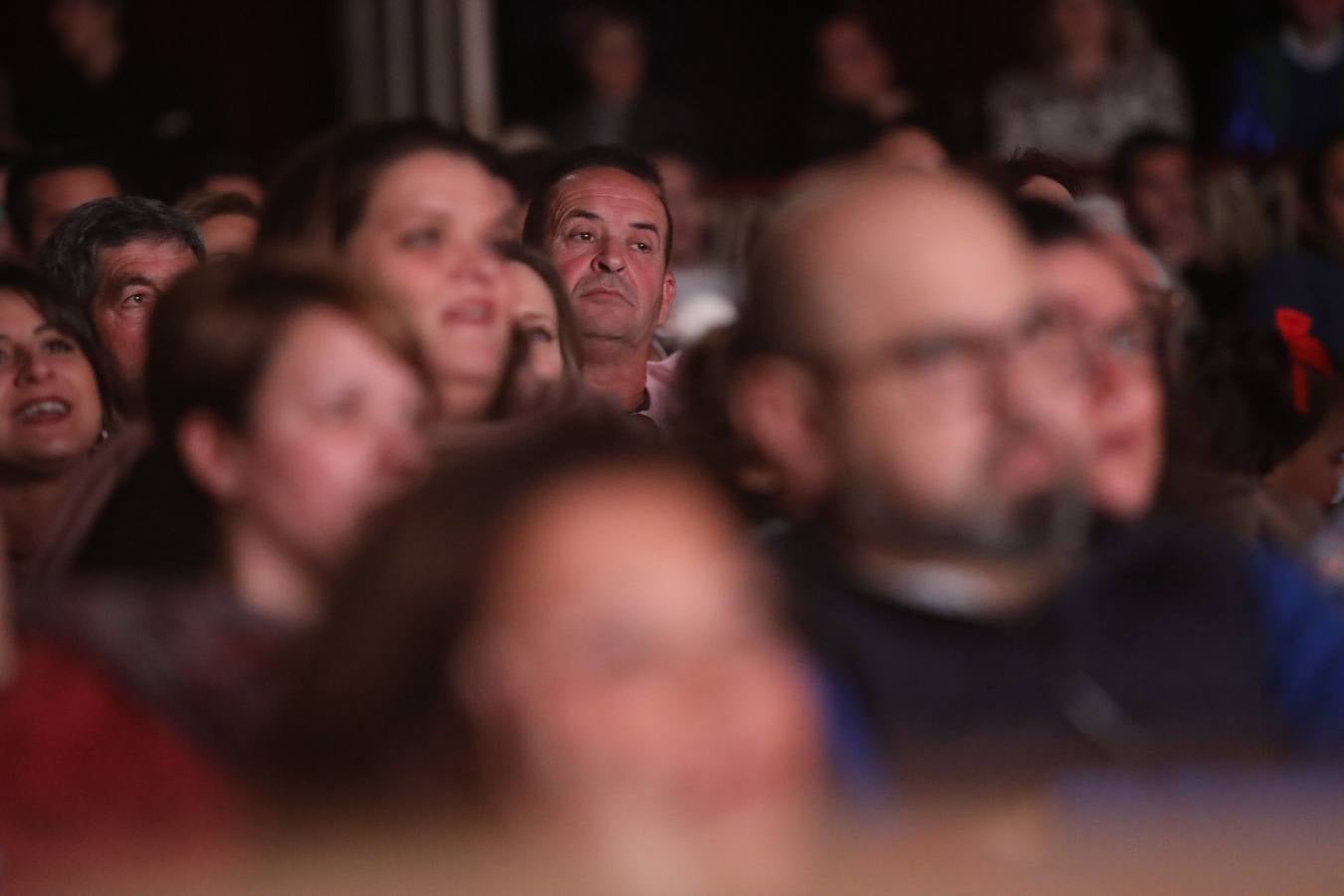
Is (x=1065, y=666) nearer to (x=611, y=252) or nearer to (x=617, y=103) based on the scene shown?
(x=611, y=252)

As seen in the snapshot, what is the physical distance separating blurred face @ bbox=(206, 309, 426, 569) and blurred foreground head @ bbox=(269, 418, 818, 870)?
16.5 inches

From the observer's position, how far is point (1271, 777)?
60.0 inches

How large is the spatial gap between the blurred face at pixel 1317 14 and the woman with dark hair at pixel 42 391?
3957 millimetres

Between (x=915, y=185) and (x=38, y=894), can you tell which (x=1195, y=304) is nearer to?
(x=915, y=185)

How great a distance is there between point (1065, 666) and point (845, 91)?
452 cm

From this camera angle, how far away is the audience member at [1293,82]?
584 centimetres

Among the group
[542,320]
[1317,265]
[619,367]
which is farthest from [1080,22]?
[542,320]

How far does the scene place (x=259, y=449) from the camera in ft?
5.70

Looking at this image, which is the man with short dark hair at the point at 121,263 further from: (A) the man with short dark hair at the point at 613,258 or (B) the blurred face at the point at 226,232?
(A) the man with short dark hair at the point at 613,258

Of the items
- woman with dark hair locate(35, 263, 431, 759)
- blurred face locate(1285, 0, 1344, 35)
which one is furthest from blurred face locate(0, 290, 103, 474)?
blurred face locate(1285, 0, 1344, 35)

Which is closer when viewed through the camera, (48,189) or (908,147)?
(48,189)

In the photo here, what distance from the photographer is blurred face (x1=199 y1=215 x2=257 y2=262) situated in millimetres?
3191

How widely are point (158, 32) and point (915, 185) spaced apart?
18.9ft

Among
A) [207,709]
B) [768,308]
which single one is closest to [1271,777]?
[768,308]
